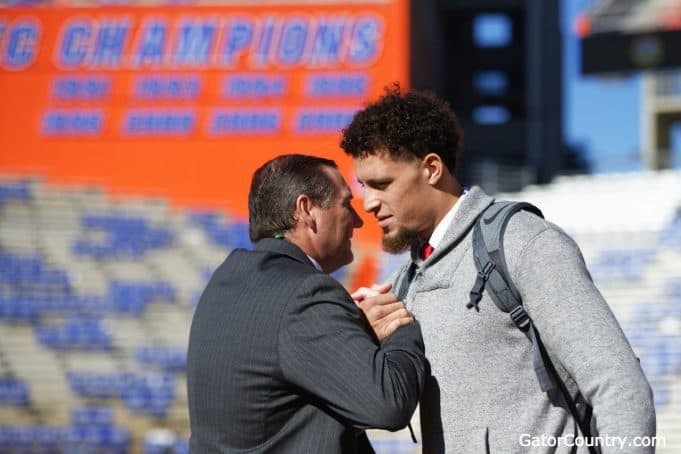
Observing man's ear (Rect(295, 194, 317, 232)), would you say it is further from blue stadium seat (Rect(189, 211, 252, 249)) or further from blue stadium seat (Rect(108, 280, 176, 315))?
blue stadium seat (Rect(189, 211, 252, 249))

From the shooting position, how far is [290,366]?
221 centimetres

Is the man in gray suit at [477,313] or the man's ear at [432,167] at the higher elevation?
the man's ear at [432,167]

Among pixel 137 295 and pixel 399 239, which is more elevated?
pixel 399 239

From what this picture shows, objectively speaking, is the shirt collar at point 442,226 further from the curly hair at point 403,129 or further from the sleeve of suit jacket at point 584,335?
the sleeve of suit jacket at point 584,335

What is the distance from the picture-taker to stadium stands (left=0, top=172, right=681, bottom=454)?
48.3 feet

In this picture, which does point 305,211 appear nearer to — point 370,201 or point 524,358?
point 370,201

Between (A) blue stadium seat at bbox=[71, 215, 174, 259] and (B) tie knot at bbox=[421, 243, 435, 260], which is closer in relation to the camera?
(B) tie knot at bbox=[421, 243, 435, 260]

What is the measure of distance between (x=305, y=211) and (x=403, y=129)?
12.8 inches

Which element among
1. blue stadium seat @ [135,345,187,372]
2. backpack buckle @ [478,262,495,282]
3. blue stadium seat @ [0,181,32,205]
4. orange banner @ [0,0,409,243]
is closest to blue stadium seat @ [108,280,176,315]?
blue stadium seat @ [135,345,187,372]

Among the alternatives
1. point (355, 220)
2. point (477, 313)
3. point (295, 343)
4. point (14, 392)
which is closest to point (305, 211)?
point (355, 220)

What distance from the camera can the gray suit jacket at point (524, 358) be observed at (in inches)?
83.9

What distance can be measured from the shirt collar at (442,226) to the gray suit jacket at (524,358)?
10cm

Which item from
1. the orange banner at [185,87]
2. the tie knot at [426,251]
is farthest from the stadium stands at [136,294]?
the tie knot at [426,251]

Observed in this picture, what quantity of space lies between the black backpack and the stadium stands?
1068 cm
